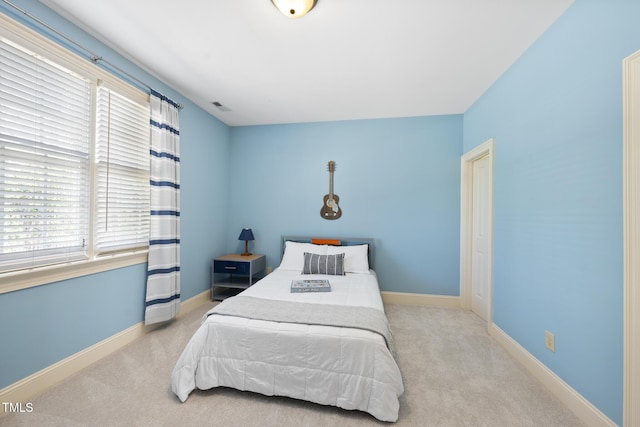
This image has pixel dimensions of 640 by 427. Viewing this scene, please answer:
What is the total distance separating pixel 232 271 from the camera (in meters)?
3.35

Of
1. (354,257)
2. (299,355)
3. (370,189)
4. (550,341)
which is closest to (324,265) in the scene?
(354,257)

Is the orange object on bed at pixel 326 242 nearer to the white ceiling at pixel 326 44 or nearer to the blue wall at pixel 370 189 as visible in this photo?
the blue wall at pixel 370 189

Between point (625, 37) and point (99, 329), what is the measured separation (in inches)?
158

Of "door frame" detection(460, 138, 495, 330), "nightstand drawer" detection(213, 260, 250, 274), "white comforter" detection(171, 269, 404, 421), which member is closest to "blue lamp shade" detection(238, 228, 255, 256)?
"nightstand drawer" detection(213, 260, 250, 274)

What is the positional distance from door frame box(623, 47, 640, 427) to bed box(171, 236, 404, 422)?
1.10 meters

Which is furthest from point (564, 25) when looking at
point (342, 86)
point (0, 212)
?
point (0, 212)

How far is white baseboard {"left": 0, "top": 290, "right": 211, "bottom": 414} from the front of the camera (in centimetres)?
154

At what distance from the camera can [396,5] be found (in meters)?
1.60

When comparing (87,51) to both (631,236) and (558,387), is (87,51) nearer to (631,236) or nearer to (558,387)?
(631,236)

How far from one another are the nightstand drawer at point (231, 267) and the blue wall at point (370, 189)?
0.52 m

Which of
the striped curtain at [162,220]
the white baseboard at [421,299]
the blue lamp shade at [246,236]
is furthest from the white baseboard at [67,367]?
the white baseboard at [421,299]

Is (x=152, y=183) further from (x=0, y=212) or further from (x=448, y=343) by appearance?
(x=448, y=343)

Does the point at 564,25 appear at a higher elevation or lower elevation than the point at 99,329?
higher

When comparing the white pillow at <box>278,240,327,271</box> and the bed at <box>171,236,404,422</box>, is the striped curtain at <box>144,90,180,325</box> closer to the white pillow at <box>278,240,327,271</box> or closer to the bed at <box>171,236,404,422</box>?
the bed at <box>171,236,404,422</box>
